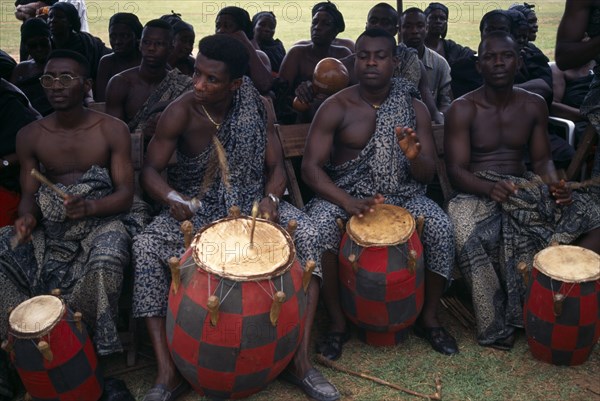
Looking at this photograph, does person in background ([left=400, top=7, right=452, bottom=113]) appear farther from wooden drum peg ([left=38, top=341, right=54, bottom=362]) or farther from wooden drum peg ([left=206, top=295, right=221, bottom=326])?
wooden drum peg ([left=38, top=341, right=54, bottom=362])

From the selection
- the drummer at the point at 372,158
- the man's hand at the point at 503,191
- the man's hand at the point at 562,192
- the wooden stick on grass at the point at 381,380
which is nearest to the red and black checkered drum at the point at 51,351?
the wooden stick on grass at the point at 381,380

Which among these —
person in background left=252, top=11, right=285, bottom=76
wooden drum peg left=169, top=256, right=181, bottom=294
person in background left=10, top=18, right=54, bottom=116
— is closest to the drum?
wooden drum peg left=169, top=256, right=181, bottom=294

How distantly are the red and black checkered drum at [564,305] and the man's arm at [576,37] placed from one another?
1281mm

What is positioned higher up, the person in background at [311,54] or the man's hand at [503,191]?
the person in background at [311,54]

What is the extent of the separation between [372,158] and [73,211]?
6.34 ft

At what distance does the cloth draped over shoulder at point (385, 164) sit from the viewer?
14.1 feet

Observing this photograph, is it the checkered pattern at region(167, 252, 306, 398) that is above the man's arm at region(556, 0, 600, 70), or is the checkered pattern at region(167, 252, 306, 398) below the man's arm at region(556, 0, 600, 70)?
below

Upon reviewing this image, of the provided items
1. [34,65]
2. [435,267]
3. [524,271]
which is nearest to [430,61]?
[435,267]

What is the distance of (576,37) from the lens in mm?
4129

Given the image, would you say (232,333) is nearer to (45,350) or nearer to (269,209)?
(45,350)

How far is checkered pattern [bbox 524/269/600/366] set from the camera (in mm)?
3533

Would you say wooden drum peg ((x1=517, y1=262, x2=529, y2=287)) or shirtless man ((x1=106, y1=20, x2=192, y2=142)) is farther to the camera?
shirtless man ((x1=106, y1=20, x2=192, y2=142))

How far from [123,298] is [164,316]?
0.44m

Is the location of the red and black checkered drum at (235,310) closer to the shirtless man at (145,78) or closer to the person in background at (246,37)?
the shirtless man at (145,78)
